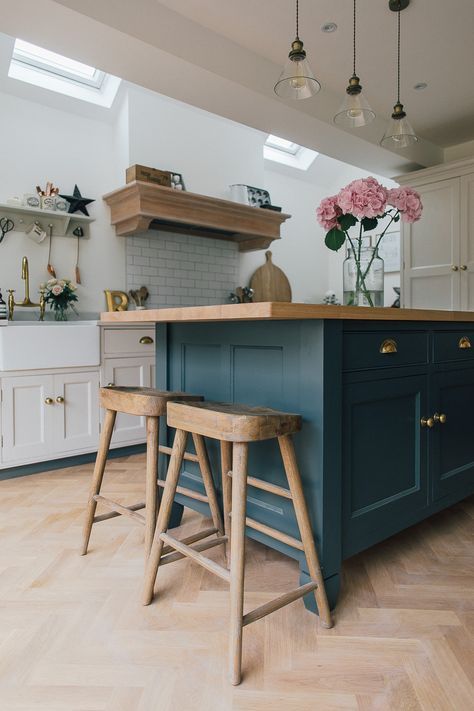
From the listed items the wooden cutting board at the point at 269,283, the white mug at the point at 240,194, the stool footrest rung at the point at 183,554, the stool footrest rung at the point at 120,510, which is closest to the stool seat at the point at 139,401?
the stool footrest rung at the point at 120,510

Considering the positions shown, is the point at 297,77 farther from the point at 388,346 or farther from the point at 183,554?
the point at 183,554

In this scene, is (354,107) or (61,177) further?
(61,177)

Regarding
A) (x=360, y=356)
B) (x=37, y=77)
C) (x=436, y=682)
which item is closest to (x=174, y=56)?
(x=37, y=77)

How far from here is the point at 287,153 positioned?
5535mm

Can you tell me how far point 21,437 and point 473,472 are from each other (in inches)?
96.2

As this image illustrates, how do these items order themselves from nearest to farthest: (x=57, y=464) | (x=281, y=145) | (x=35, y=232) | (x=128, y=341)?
(x=57, y=464) < (x=128, y=341) < (x=35, y=232) < (x=281, y=145)

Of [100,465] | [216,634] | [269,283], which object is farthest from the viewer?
[269,283]

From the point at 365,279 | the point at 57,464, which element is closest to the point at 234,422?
the point at 365,279

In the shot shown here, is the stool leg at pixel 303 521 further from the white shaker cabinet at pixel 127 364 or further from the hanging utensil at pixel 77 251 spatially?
the hanging utensil at pixel 77 251

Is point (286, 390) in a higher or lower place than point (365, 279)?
lower

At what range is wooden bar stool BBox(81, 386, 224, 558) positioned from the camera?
5.43 feet

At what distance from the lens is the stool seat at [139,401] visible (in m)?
1.67

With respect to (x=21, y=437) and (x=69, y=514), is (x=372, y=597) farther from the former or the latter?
(x=21, y=437)

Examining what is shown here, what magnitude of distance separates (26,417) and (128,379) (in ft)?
2.35
